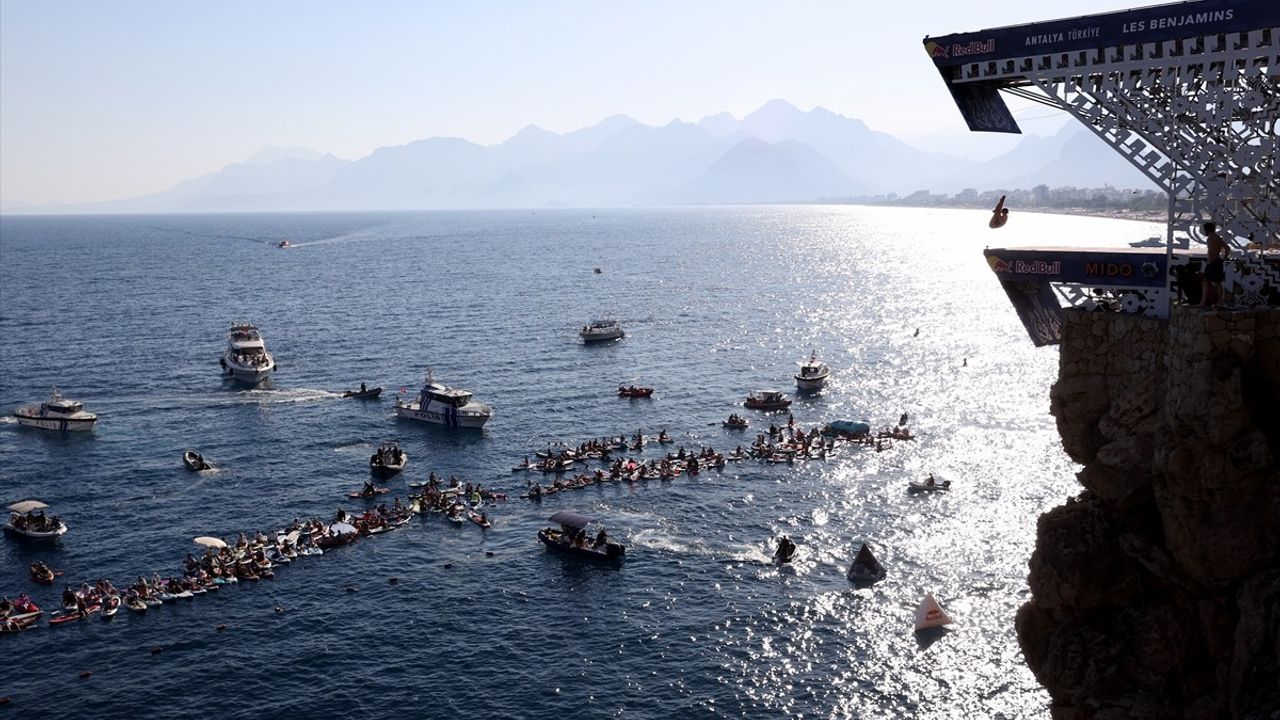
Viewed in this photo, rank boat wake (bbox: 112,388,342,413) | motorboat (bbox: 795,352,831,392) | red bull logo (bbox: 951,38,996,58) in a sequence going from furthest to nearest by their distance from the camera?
1. motorboat (bbox: 795,352,831,392)
2. boat wake (bbox: 112,388,342,413)
3. red bull logo (bbox: 951,38,996,58)

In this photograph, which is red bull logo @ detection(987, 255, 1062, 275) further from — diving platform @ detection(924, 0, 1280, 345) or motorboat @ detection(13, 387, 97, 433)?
motorboat @ detection(13, 387, 97, 433)

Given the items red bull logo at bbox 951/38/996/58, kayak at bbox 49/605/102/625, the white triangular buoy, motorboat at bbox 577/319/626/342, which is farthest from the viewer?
motorboat at bbox 577/319/626/342

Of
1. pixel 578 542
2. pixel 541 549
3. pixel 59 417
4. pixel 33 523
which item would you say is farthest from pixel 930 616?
pixel 59 417

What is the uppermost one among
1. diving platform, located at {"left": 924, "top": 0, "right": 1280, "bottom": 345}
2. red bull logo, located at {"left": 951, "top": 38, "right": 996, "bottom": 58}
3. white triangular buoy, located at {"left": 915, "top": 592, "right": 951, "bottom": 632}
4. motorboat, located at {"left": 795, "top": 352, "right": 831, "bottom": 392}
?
red bull logo, located at {"left": 951, "top": 38, "right": 996, "bottom": 58}

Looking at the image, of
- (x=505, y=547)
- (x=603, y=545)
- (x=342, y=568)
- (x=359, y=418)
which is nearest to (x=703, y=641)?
(x=603, y=545)

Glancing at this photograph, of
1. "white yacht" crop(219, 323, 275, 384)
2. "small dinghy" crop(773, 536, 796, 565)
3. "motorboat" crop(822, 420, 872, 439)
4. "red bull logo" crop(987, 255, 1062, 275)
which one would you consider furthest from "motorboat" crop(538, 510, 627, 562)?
"white yacht" crop(219, 323, 275, 384)

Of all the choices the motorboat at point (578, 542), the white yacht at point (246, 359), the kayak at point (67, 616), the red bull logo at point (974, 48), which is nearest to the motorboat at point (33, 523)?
the kayak at point (67, 616)

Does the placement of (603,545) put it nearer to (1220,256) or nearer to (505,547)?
(505,547)
